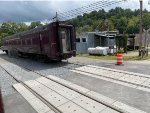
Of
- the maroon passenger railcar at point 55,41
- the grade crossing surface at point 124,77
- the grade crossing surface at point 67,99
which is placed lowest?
the grade crossing surface at point 67,99

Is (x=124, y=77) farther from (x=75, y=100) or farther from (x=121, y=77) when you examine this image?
(x=75, y=100)

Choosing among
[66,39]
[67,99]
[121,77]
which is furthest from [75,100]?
[66,39]

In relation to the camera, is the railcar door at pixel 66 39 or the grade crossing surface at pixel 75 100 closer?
the grade crossing surface at pixel 75 100

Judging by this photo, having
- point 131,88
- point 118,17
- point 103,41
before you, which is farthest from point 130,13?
point 131,88

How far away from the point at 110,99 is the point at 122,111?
4.21 feet

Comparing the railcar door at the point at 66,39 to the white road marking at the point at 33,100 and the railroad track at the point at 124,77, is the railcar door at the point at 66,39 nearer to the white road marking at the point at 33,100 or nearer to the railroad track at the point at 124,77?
the railroad track at the point at 124,77

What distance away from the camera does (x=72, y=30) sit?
17969 mm

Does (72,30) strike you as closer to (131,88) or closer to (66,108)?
(131,88)

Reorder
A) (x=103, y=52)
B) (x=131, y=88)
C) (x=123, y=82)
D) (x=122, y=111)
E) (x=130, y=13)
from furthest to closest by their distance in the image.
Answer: (x=130, y=13), (x=103, y=52), (x=123, y=82), (x=131, y=88), (x=122, y=111)

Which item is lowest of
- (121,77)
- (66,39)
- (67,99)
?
(67,99)

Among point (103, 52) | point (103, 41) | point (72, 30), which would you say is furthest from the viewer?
point (103, 41)

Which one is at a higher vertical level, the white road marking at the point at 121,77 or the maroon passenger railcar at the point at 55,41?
the maroon passenger railcar at the point at 55,41

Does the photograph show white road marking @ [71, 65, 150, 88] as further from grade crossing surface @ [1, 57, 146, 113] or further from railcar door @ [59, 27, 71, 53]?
railcar door @ [59, 27, 71, 53]

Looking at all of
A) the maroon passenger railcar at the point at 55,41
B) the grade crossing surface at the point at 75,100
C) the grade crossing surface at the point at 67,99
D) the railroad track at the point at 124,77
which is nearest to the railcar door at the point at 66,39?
the maroon passenger railcar at the point at 55,41
